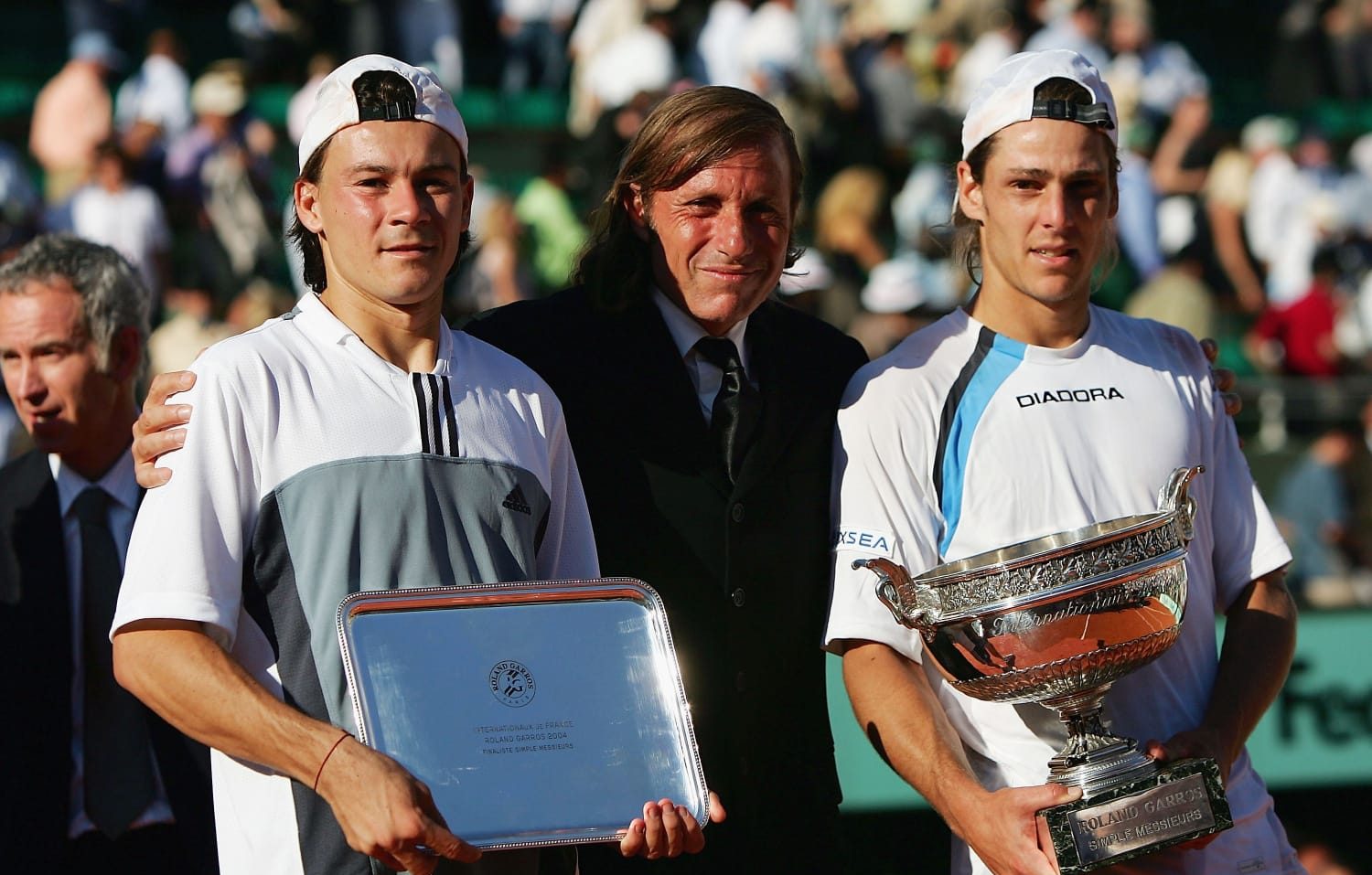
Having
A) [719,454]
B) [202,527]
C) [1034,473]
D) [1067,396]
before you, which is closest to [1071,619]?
[1034,473]

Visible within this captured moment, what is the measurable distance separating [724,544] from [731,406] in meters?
0.31

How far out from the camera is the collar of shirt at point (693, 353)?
380 centimetres

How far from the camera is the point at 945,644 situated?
3.23 m

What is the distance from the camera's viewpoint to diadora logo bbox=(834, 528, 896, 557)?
11.5 ft

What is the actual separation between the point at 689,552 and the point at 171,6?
14573 mm

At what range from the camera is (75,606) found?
3.82 meters

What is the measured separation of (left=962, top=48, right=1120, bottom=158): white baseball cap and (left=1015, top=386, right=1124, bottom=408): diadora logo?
1.60ft

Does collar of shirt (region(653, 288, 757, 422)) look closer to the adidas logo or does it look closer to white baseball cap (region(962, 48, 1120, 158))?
white baseball cap (region(962, 48, 1120, 158))

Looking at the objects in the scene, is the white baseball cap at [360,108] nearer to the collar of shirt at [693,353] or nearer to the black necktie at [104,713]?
the collar of shirt at [693,353]

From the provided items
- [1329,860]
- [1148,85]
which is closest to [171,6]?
[1148,85]

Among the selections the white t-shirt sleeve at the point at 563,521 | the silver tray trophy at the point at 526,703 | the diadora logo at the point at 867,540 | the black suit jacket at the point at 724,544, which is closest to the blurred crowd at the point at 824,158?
the black suit jacket at the point at 724,544

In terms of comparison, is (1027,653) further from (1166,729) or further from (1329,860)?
(1329,860)

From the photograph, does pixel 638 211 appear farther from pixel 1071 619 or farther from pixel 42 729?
pixel 42 729

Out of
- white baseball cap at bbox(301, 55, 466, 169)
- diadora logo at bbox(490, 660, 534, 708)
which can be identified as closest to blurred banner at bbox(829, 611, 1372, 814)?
diadora logo at bbox(490, 660, 534, 708)
